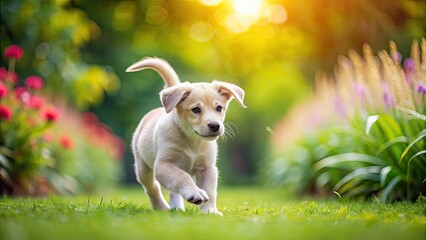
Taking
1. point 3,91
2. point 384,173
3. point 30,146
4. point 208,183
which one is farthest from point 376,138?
point 3,91

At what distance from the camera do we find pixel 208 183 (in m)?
4.96

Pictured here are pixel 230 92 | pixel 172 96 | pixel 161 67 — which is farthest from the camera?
pixel 161 67

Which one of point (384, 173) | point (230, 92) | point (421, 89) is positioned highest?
point (421, 89)

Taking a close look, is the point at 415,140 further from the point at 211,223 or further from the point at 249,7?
the point at 249,7

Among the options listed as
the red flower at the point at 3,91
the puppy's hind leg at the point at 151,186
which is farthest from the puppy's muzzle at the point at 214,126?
the red flower at the point at 3,91

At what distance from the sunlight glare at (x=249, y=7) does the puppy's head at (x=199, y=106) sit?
14450mm

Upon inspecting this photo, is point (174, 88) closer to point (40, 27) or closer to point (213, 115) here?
point (213, 115)

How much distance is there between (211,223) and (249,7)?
17307 millimetres

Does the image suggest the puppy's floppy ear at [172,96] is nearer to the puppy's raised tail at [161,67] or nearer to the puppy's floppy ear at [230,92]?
the puppy's floppy ear at [230,92]

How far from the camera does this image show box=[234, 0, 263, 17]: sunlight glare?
19.6 meters

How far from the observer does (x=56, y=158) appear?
29.1 feet

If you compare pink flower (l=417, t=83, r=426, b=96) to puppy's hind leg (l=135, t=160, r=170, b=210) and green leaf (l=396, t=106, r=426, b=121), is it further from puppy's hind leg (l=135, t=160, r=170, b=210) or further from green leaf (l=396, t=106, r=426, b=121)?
puppy's hind leg (l=135, t=160, r=170, b=210)

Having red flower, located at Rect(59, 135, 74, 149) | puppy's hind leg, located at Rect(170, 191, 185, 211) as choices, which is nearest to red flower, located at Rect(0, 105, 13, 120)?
red flower, located at Rect(59, 135, 74, 149)

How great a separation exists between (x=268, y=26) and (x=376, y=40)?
246 inches
